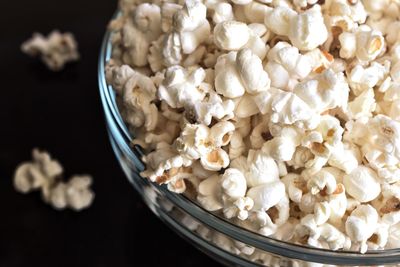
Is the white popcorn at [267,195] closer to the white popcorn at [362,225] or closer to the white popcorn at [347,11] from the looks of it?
the white popcorn at [362,225]

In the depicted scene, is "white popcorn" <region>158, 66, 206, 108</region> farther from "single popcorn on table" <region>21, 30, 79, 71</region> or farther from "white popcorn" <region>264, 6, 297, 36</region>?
"single popcorn on table" <region>21, 30, 79, 71</region>

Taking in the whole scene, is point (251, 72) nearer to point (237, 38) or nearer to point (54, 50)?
point (237, 38)

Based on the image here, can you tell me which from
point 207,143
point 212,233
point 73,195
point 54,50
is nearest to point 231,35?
point 207,143

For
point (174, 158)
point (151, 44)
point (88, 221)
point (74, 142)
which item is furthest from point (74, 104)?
point (174, 158)

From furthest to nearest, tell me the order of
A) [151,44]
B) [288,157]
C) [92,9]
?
1. [92,9]
2. [151,44]
3. [288,157]

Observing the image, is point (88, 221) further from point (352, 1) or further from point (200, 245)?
point (352, 1)

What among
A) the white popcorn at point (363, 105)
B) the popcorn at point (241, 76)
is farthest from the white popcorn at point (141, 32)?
the white popcorn at point (363, 105)
